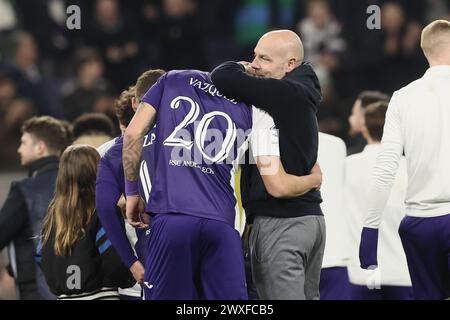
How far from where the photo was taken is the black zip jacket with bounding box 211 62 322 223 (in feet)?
15.3

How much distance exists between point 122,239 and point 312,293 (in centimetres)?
93

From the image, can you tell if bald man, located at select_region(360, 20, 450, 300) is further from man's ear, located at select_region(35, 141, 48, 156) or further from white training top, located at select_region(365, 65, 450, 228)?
man's ear, located at select_region(35, 141, 48, 156)

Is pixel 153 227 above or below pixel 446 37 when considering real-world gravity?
below

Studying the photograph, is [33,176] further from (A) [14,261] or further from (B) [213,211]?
(B) [213,211]

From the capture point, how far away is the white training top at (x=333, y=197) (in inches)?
244

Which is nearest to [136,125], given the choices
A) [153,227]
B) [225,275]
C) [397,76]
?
[153,227]

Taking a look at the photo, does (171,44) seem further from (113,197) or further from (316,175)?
(316,175)

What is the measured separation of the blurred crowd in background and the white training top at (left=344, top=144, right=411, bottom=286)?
418 cm

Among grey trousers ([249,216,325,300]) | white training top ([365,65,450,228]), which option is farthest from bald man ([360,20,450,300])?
grey trousers ([249,216,325,300])

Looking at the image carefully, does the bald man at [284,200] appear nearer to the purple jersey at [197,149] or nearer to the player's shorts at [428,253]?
the purple jersey at [197,149]

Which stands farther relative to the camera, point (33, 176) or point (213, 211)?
point (33, 176)

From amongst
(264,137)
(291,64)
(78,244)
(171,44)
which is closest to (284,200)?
(264,137)

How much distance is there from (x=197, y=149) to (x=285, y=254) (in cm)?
60
